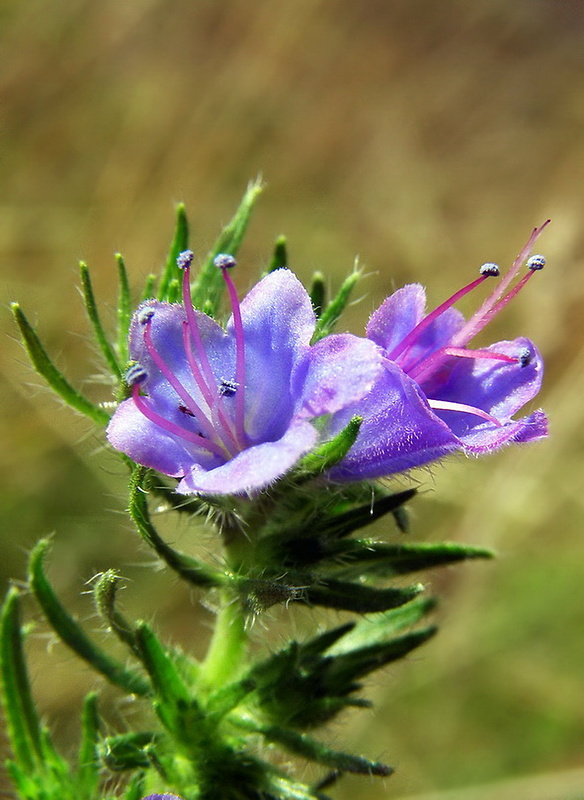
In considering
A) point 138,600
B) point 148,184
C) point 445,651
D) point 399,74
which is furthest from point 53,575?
point 399,74

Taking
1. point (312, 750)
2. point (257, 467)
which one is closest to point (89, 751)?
point (312, 750)

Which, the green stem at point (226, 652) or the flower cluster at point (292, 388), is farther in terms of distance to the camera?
the green stem at point (226, 652)

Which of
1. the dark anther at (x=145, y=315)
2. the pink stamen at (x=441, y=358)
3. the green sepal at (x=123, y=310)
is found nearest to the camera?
the dark anther at (x=145, y=315)

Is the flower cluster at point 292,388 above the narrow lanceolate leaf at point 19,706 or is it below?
above

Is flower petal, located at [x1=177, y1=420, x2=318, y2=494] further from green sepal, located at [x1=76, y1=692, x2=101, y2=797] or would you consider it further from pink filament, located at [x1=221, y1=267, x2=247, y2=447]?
green sepal, located at [x1=76, y1=692, x2=101, y2=797]

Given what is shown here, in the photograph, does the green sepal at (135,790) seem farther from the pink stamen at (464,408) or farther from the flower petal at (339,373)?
the pink stamen at (464,408)

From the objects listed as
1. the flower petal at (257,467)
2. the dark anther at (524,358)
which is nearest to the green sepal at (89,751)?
the flower petal at (257,467)

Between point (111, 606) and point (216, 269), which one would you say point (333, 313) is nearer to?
point (216, 269)
